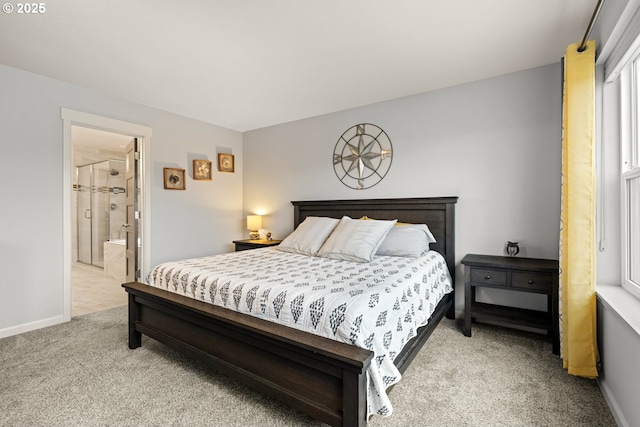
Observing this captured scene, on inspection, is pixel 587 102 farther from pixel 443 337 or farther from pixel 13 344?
pixel 13 344

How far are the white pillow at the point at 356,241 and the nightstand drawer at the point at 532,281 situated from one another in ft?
3.76

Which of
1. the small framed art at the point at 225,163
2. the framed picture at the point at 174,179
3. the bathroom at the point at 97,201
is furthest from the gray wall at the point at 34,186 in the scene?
the bathroom at the point at 97,201

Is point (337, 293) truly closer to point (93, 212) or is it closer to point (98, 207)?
point (98, 207)

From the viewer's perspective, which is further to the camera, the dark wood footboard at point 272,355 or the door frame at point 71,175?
the door frame at point 71,175

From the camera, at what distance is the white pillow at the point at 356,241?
2789 millimetres

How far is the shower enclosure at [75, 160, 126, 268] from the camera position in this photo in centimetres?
633

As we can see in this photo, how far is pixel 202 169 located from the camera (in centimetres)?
445

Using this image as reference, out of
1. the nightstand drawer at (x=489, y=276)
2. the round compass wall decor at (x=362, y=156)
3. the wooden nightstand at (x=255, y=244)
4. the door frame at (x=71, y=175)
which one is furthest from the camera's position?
the wooden nightstand at (x=255, y=244)

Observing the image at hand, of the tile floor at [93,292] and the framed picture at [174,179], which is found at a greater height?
the framed picture at [174,179]

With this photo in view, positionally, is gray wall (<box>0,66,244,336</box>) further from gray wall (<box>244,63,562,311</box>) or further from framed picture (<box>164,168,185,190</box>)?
gray wall (<box>244,63,562,311</box>)

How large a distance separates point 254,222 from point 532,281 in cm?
345

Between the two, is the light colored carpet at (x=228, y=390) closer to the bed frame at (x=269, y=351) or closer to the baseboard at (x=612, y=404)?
the baseboard at (x=612, y=404)

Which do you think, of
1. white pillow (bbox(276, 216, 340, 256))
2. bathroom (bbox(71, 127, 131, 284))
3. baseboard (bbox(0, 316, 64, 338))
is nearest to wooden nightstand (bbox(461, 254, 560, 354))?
white pillow (bbox(276, 216, 340, 256))

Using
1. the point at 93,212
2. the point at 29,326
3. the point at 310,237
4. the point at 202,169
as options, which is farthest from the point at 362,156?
the point at 93,212
